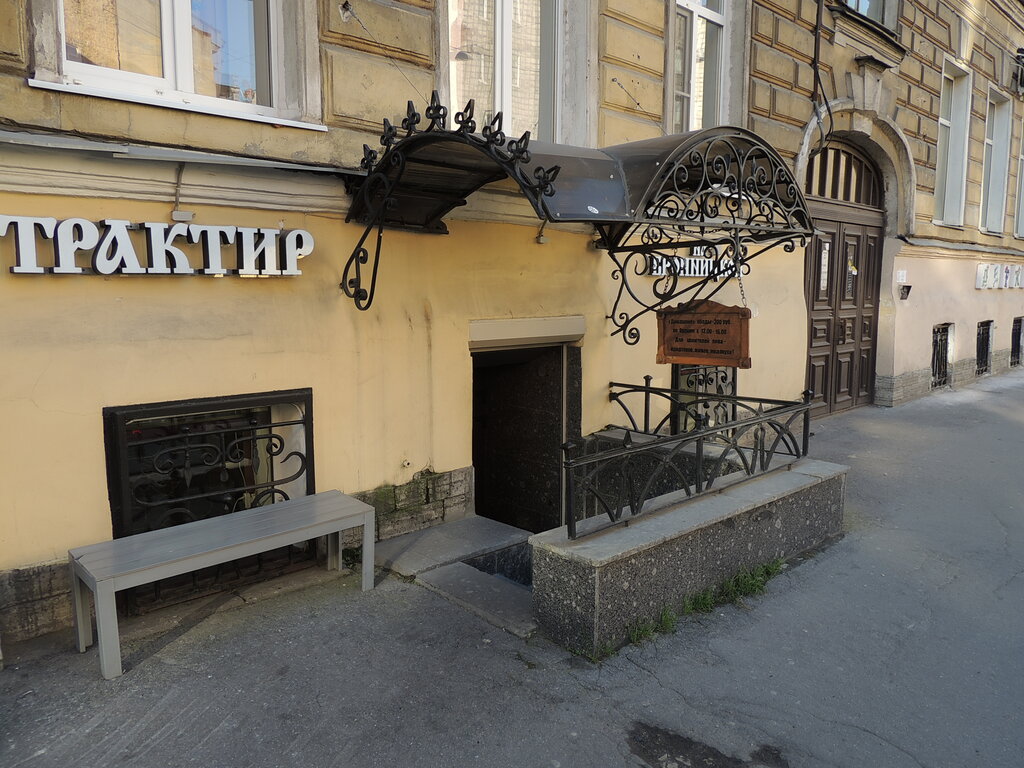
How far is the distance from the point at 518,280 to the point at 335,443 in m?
1.93

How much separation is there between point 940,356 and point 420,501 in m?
11.0

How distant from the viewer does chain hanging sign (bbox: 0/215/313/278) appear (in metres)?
3.43

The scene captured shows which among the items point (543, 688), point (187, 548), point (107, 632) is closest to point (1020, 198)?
point (543, 688)

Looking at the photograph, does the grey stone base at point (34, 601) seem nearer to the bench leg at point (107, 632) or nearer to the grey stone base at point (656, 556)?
the bench leg at point (107, 632)

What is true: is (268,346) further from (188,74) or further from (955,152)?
(955,152)

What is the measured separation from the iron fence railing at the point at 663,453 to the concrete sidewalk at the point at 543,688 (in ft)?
2.51

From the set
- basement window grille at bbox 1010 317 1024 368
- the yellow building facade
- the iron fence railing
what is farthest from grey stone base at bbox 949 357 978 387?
the yellow building facade

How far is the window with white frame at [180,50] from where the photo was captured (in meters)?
3.82

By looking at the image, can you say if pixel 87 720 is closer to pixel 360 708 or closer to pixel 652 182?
pixel 360 708

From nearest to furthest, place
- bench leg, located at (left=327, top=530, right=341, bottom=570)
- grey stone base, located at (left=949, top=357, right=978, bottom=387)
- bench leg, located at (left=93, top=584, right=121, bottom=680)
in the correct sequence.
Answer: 1. bench leg, located at (left=93, top=584, right=121, bottom=680)
2. bench leg, located at (left=327, top=530, right=341, bottom=570)
3. grey stone base, located at (left=949, top=357, right=978, bottom=387)

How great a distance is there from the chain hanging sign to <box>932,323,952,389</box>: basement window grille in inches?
453

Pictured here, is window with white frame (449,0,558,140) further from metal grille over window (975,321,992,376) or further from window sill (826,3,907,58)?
metal grille over window (975,321,992,376)

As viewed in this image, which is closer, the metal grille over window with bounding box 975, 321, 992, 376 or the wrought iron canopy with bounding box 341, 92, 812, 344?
the wrought iron canopy with bounding box 341, 92, 812, 344

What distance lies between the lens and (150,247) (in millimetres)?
3775
